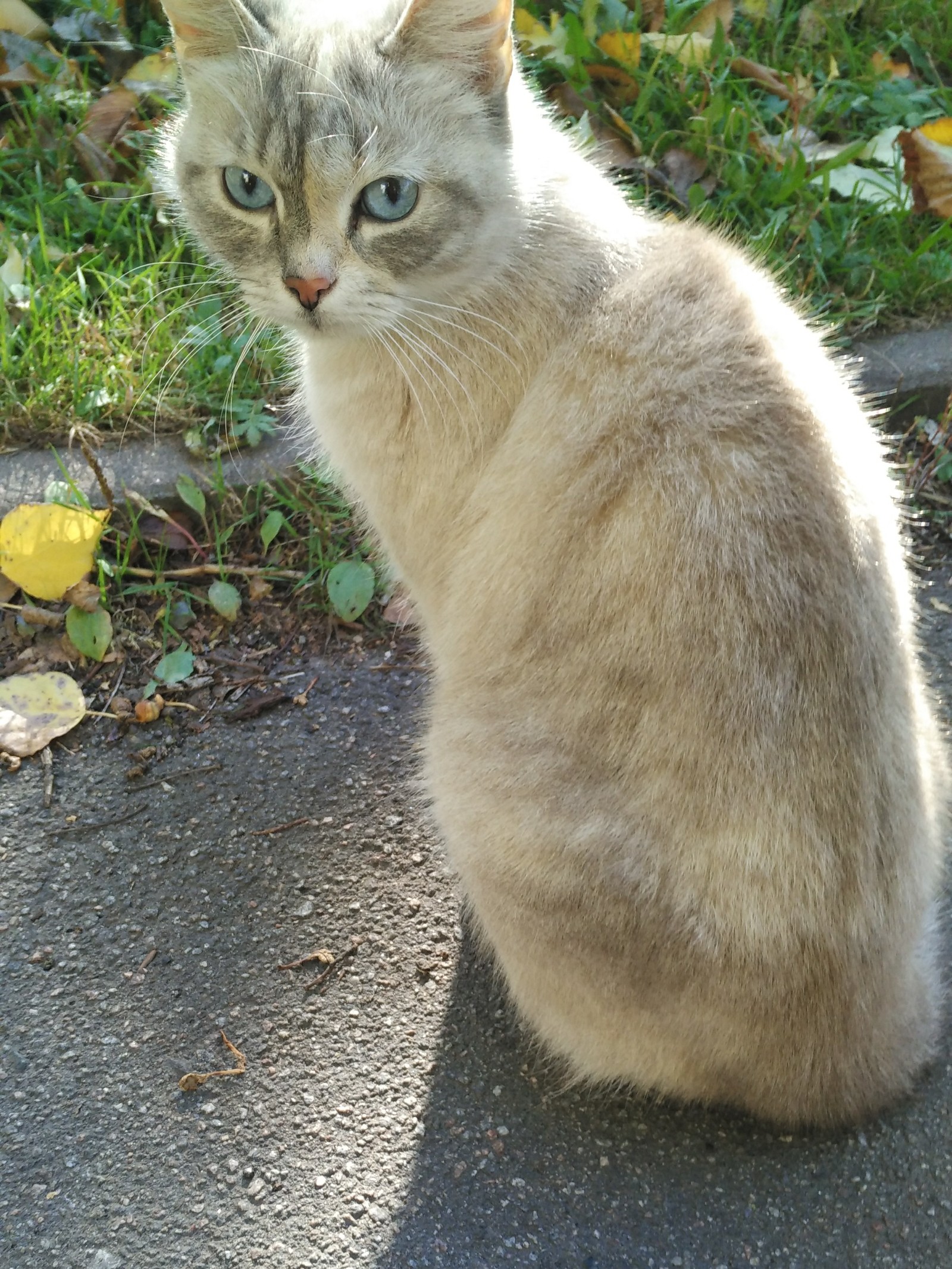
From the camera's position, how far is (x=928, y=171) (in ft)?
12.1

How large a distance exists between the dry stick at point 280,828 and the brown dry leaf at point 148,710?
18.6 inches

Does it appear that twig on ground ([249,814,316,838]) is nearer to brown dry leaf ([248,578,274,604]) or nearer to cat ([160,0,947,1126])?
cat ([160,0,947,1126])

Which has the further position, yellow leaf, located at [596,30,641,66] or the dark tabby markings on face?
yellow leaf, located at [596,30,641,66]

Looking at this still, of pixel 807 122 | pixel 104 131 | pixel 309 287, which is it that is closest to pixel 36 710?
pixel 309 287

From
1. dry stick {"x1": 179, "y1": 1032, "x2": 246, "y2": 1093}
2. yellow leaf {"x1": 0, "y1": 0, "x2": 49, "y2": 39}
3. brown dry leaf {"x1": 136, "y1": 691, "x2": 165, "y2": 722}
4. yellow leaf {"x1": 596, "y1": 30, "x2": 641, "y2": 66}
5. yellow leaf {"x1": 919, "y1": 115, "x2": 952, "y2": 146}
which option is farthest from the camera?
yellow leaf {"x1": 0, "y1": 0, "x2": 49, "y2": 39}

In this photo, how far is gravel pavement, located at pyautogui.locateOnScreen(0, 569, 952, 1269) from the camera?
209cm

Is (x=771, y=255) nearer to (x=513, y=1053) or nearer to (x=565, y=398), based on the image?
(x=565, y=398)

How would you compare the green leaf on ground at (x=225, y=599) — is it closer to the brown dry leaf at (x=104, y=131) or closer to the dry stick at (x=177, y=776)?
the dry stick at (x=177, y=776)

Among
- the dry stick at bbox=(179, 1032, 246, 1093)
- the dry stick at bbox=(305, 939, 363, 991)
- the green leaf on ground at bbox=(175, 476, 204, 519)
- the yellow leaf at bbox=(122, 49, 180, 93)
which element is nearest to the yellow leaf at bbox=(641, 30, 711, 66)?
the yellow leaf at bbox=(122, 49, 180, 93)

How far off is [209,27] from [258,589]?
4.95ft

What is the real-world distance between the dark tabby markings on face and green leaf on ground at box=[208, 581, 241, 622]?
4.25 ft

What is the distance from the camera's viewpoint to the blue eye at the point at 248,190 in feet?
7.20

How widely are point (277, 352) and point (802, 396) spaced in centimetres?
192

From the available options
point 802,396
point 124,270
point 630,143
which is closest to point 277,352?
point 124,270
